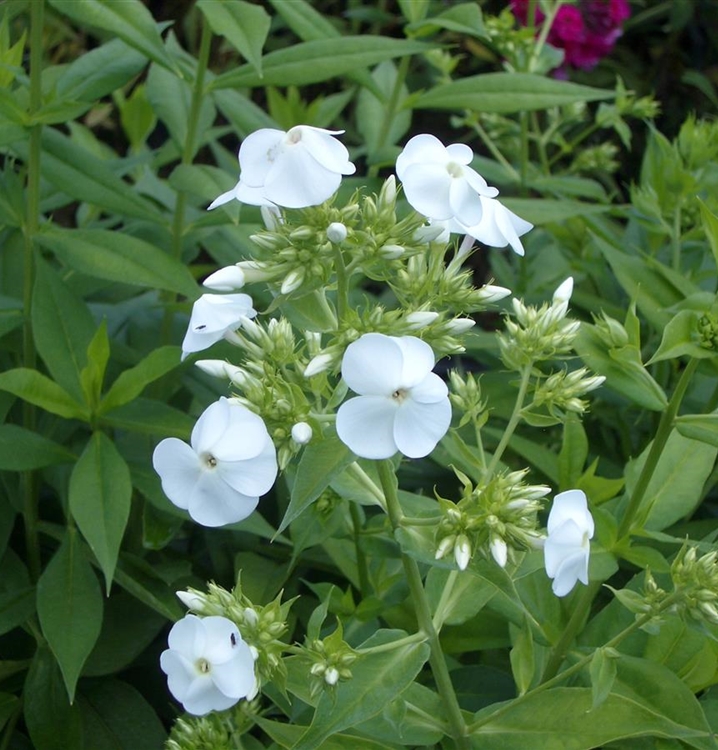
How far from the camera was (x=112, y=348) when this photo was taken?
1.72 m

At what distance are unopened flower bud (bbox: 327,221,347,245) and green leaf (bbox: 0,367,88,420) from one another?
0.60 m

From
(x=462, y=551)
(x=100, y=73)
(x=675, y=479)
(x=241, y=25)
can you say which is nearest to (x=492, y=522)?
(x=462, y=551)

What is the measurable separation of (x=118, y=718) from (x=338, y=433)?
0.87 m

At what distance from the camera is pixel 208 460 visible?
0.90 metres

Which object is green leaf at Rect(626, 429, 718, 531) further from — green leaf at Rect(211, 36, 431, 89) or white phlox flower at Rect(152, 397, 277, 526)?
green leaf at Rect(211, 36, 431, 89)

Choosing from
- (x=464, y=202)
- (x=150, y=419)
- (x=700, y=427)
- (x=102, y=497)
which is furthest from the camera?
(x=150, y=419)

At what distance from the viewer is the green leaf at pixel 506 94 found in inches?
70.5

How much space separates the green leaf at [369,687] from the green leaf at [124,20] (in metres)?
0.91

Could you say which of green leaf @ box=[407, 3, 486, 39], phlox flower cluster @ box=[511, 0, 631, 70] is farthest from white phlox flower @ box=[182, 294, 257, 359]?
phlox flower cluster @ box=[511, 0, 631, 70]

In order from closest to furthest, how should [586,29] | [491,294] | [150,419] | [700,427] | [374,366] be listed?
[374,366], [491,294], [700,427], [150,419], [586,29]

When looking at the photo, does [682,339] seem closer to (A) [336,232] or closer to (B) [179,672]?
(A) [336,232]

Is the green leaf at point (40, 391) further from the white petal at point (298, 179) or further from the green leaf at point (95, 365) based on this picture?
the white petal at point (298, 179)

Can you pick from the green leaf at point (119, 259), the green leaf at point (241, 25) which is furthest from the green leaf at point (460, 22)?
the green leaf at point (119, 259)

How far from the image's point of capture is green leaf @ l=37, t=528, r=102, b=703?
1.32 metres
